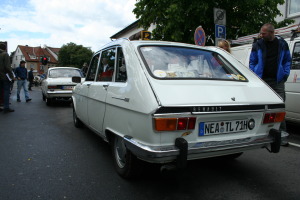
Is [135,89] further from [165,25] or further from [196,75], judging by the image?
[165,25]

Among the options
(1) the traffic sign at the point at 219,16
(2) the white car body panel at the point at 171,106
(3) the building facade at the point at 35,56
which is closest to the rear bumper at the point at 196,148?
(2) the white car body panel at the point at 171,106

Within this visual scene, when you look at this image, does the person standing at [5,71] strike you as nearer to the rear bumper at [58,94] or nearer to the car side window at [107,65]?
the rear bumper at [58,94]

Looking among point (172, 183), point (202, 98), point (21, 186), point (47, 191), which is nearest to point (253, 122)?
point (202, 98)

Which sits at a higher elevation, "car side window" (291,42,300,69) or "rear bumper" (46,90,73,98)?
"car side window" (291,42,300,69)

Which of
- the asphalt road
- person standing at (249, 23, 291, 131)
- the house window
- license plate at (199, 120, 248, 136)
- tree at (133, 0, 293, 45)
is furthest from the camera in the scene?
the house window

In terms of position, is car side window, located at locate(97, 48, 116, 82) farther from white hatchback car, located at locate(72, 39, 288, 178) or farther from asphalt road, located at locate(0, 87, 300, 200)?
asphalt road, located at locate(0, 87, 300, 200)

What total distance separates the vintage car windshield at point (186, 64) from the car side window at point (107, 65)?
24.3 inches

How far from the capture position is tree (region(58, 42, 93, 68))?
6831 centimetres

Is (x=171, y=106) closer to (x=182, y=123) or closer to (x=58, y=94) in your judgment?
(x=182, y=123)

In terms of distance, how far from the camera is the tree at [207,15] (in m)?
11.1

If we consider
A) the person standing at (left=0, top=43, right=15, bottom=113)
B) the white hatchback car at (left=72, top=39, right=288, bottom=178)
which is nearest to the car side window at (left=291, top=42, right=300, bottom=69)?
the white hatchback car at (left=72, top=39, right=288, bottom=178)

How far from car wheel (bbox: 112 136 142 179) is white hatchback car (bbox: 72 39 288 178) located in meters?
0.01

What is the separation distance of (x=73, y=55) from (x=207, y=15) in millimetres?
61620

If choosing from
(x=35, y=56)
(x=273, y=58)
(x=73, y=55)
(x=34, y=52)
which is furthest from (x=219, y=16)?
(x=34, y=52)
